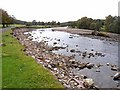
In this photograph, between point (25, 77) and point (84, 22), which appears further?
point (84, 22)

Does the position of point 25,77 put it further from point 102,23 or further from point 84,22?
point 84,22

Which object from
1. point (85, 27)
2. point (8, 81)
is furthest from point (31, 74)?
point (85, 27)

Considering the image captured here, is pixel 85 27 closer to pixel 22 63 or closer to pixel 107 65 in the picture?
pixel 107 65

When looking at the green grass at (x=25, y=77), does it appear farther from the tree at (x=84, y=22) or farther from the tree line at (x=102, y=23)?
the tree at (x=84, y=22)

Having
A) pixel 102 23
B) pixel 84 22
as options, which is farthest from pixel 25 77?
pixel 84 22

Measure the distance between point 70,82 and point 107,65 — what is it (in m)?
14.5

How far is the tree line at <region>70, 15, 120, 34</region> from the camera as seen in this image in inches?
4569

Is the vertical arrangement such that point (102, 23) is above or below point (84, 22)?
below

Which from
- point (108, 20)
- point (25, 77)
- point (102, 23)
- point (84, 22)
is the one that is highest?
point (108, 20)

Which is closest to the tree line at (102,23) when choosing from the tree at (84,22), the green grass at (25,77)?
the tree at (84,22)

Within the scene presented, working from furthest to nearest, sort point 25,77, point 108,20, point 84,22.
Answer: point 84,22 < point 108,20 < point 25,77

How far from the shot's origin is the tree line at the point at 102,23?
11606cm

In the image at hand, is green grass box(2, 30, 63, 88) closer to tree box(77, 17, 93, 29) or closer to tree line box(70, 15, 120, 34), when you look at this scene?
tree line box(70, 15, 120, 34)

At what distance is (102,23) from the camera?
534 feet
